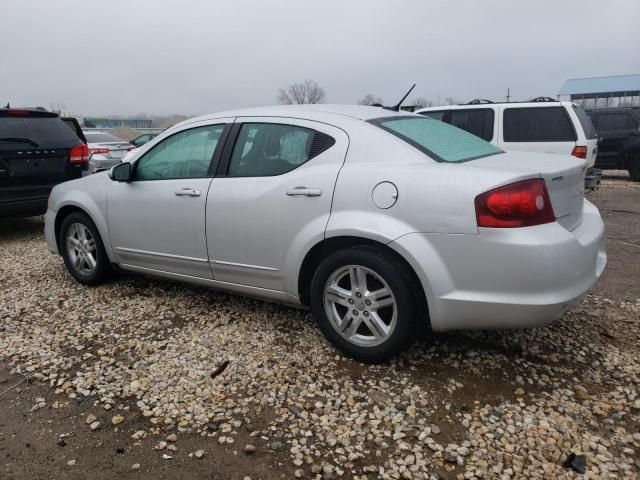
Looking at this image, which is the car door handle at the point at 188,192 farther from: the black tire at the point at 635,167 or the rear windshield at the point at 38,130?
the black tire at the point at 635,167

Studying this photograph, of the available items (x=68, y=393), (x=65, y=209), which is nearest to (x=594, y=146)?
(x=65, y=209)

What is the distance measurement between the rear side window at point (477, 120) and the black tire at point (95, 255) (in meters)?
5.64

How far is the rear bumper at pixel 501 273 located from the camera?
8.29 feet

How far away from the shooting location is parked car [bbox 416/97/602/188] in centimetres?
739

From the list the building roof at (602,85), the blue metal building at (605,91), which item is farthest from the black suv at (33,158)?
the building roof at (602,85)

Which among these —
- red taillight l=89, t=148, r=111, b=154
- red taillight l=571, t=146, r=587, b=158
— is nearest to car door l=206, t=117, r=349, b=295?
red taillight l=571, t=146, r=587, b=158

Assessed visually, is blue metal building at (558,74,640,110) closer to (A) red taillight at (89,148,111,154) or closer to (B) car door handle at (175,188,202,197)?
(A) red taillight at (89,148,111,154)

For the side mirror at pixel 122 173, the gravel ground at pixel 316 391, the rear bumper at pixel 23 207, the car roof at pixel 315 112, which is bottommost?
the gravel ground at pixel 316 391

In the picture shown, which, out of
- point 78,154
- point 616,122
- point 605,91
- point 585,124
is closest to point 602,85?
point 605,91

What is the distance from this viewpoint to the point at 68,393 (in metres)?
2.86

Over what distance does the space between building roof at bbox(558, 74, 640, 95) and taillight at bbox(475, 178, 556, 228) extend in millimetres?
43892

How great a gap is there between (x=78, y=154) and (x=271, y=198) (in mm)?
4658

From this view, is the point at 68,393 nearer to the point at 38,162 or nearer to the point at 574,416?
the point at 574,416

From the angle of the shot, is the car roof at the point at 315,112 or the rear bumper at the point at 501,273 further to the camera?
the car roof at the point at 315,112
